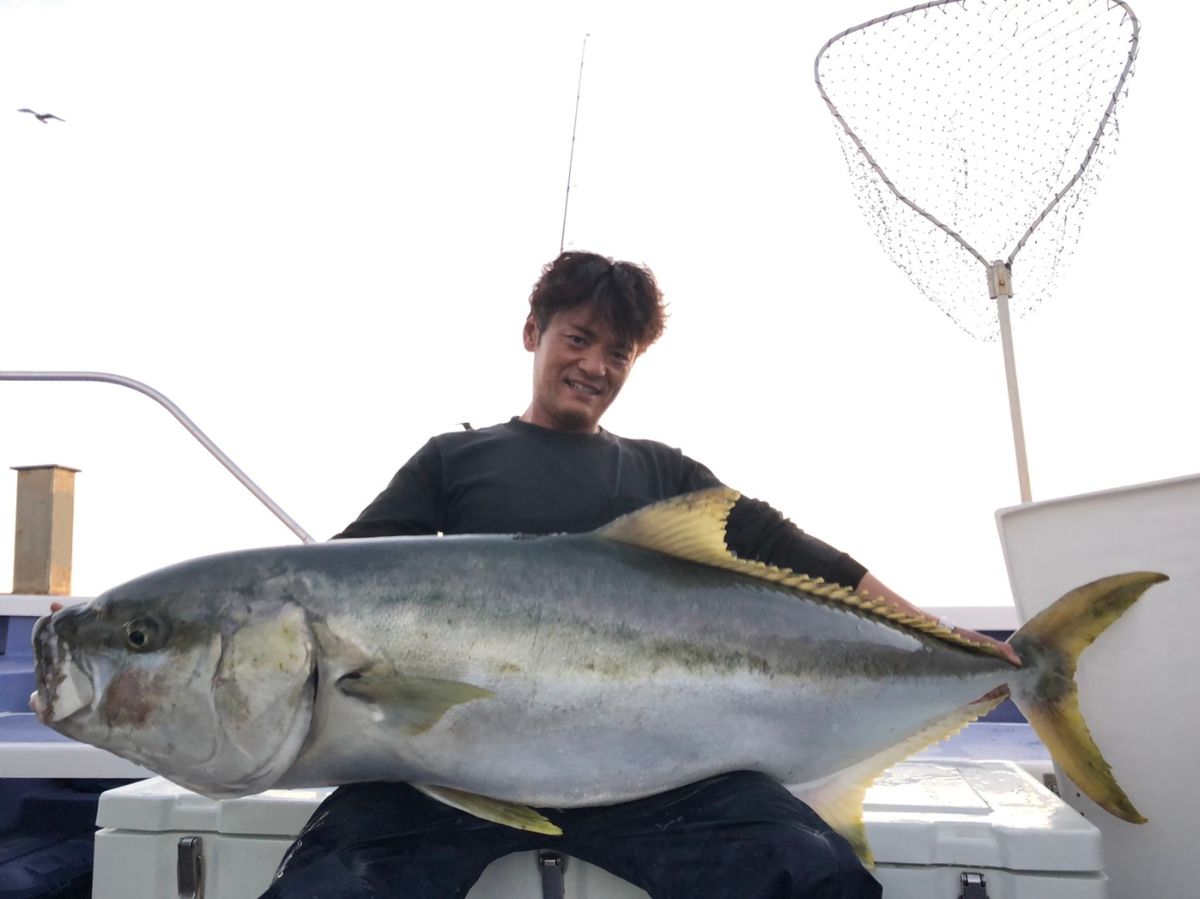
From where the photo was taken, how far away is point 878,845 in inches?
82.7

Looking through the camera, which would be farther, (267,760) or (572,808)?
(572,808)

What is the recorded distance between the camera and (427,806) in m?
2.00

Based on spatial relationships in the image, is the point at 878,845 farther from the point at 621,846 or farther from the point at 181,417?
the point at 181,417

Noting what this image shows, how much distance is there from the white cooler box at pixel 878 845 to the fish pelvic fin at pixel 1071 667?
0.36 ft

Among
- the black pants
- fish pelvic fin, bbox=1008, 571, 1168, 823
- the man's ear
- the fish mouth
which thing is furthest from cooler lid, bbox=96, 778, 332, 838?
fish pelvic fin, bbox=1008, 571, 1168, 823

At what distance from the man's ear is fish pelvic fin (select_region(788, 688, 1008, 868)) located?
71.9 inches

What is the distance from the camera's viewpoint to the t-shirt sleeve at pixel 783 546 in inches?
112

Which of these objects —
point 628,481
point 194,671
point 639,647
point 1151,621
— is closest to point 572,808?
point 639,647

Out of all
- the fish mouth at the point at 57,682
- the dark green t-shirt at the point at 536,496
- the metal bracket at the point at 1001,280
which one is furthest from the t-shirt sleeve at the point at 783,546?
the metal bracket at the point at 1001,280

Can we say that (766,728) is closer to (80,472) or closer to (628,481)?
(628,481)

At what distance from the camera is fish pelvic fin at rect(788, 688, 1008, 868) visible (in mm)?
2039

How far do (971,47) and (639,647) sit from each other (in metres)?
3.84

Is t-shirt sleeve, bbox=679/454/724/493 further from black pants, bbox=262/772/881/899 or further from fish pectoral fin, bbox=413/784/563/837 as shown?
fish pectoral fin, bbox=413/784/563/837

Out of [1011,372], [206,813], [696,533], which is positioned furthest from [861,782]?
[1011,372]
